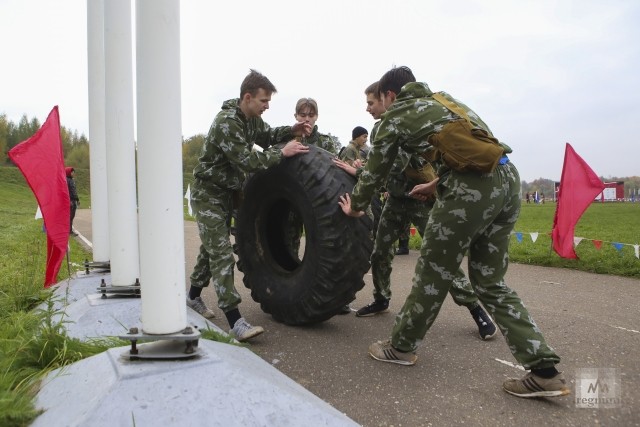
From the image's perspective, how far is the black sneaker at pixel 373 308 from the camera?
183 inches

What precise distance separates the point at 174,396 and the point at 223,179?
100 inches

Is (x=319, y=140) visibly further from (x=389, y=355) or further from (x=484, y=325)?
(x=389, y=355)

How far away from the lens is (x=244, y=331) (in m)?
3.59

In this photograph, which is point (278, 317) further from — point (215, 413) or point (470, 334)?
Answer: point (215, 413)

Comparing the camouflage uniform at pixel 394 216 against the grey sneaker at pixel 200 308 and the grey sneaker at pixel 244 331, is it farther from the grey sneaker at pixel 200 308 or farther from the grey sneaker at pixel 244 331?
the grey sneaker at pixel 200 308

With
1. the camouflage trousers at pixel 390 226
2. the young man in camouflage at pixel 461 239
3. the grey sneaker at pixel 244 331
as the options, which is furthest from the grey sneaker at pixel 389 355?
the camouflage trousers at pixel 390 226

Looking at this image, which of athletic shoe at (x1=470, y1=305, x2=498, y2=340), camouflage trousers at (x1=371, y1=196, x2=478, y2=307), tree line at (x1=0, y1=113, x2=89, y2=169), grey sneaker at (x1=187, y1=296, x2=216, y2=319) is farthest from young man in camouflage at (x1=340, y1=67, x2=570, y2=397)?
tree line at (x1=0, y1=113, x2=89, y2=169)

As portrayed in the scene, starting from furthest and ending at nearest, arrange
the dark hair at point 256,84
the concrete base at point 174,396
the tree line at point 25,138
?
the tree line at point 25,138 < the dark hair at point 256,84 < the concrete base at point 174,396

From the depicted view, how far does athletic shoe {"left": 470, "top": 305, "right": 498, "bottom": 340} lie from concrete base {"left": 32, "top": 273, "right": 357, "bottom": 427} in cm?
219

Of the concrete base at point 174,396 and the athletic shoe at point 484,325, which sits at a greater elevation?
the concrete base at point 174,396

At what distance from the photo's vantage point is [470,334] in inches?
156

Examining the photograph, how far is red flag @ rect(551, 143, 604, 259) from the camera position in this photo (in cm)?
790

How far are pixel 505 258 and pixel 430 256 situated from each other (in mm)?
473

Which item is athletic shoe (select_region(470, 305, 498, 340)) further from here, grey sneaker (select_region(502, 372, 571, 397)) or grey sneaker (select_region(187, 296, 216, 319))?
grey sneaker (select_region(187, 296, 216, 319))
